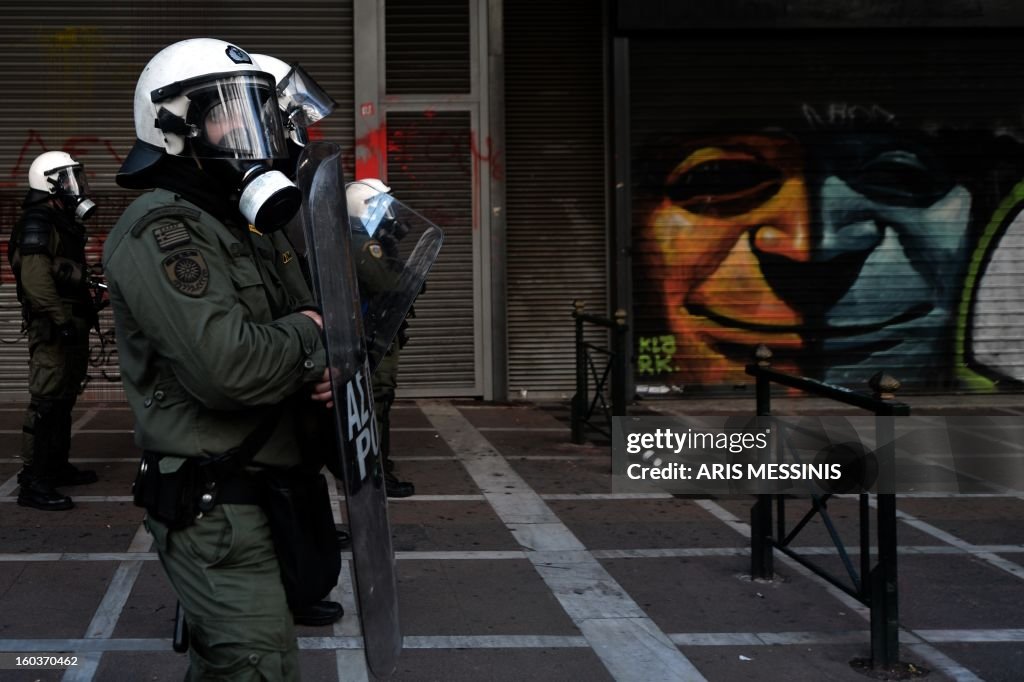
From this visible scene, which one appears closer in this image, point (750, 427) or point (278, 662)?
point (278, 662)

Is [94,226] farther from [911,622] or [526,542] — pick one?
[911,622]

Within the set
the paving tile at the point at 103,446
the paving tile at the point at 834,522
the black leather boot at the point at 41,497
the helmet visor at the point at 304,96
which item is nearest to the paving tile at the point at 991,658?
the paving tile at the point at 834,522

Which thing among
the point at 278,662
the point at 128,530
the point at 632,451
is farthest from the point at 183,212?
the point at 632,451

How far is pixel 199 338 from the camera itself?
2570 mm

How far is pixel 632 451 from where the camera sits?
8.77m

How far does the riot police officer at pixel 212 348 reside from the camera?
261 cm

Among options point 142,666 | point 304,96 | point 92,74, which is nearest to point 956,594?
point 142,666

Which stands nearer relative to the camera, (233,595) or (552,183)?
(233,595)

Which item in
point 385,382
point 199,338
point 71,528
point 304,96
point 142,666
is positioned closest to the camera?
point 199,338

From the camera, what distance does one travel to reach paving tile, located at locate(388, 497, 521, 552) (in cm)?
631

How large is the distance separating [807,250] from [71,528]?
7.92 meters

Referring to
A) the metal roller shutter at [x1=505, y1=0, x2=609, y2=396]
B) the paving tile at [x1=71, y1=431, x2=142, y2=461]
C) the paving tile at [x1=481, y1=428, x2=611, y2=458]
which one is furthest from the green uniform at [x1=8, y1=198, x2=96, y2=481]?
the metal roller shutter at [x1=505, y1=0, x2=609, y2=396]

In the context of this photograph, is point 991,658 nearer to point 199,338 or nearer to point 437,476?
point 199,338

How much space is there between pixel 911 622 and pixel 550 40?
8149 mm
